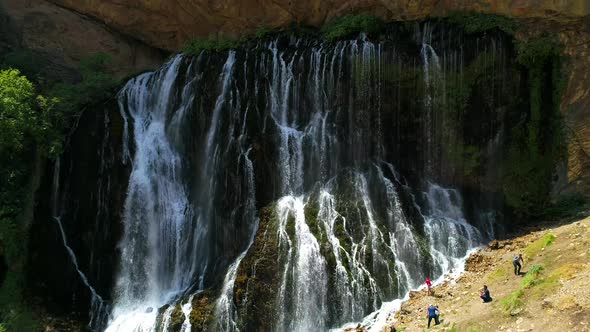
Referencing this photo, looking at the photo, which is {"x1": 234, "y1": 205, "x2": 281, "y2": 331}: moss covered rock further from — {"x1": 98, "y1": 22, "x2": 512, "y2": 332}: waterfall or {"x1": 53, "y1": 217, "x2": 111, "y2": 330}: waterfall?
{"x1": 53, "y1": 217, "x2": 111, "y2": 330}: waterfall

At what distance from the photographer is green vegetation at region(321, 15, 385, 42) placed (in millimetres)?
20844

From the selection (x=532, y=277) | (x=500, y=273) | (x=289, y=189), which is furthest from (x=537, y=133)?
(x=289, y=189)

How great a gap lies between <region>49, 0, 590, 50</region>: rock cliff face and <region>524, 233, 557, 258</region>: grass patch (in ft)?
27.0

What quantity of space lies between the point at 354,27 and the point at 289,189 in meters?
7.23

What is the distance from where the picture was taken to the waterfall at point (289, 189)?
15.8 meters

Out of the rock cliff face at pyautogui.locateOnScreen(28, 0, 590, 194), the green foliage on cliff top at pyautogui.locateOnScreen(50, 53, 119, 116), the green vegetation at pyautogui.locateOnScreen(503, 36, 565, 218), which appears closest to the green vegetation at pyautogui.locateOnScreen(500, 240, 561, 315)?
the green vegetation at pyautogui.locateOnScreen(503, 36, 565, 218)

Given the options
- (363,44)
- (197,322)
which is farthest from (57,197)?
(363,44)

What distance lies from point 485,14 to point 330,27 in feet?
19.8

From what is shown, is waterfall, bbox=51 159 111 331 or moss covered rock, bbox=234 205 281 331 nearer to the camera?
moss covered rock, bbox=234 205 281 331

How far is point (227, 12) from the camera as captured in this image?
2419cm

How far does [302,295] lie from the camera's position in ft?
51.2

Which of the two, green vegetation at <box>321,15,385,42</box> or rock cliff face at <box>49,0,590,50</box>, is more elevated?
rock cliff face at <box>49,0,590,50</box>

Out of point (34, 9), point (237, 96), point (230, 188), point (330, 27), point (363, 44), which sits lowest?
point (230, 188)

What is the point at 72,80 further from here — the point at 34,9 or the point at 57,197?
the point at 57,197
